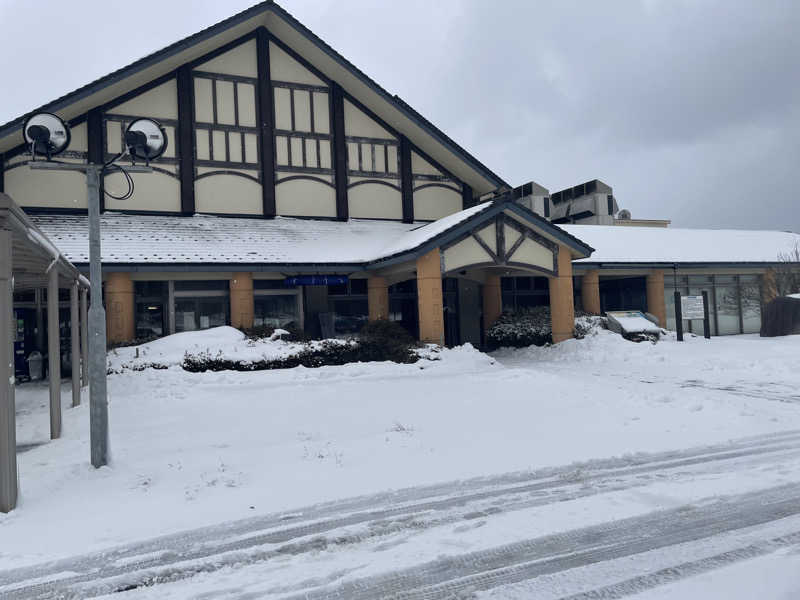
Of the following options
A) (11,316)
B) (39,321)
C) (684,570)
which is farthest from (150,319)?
(684,570)

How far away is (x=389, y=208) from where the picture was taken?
22578 millimetres

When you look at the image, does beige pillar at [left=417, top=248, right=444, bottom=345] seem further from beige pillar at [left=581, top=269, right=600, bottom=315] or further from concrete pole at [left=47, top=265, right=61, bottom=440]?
concrete pole at [left=47, top=265, right=61, bottom=440]

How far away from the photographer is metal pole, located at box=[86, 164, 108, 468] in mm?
7179

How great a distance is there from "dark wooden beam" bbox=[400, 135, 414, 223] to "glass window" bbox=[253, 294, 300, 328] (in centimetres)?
597

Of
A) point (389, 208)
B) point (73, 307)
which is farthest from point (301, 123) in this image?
point (73, 307)

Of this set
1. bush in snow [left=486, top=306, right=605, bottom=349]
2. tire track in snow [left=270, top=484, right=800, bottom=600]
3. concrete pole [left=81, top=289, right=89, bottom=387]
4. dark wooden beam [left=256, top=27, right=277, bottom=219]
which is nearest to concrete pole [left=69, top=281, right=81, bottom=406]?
concrete pole [left=81, top=289, right=89, bottom=387]

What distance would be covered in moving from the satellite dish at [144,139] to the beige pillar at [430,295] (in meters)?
10.1

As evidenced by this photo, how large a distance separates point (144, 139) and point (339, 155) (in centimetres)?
1460

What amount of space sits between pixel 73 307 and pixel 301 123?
40.1 ft

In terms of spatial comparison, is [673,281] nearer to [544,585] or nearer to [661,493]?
[661,493]

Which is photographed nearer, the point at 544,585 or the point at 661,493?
the point at 544,585

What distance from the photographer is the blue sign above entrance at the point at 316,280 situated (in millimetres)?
18625

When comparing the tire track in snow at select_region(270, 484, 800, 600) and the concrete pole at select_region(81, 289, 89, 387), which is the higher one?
the concrete pole at select_region(81, 289, 89, 387)

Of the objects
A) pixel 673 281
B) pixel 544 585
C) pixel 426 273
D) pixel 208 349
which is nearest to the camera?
pixel 544 585
